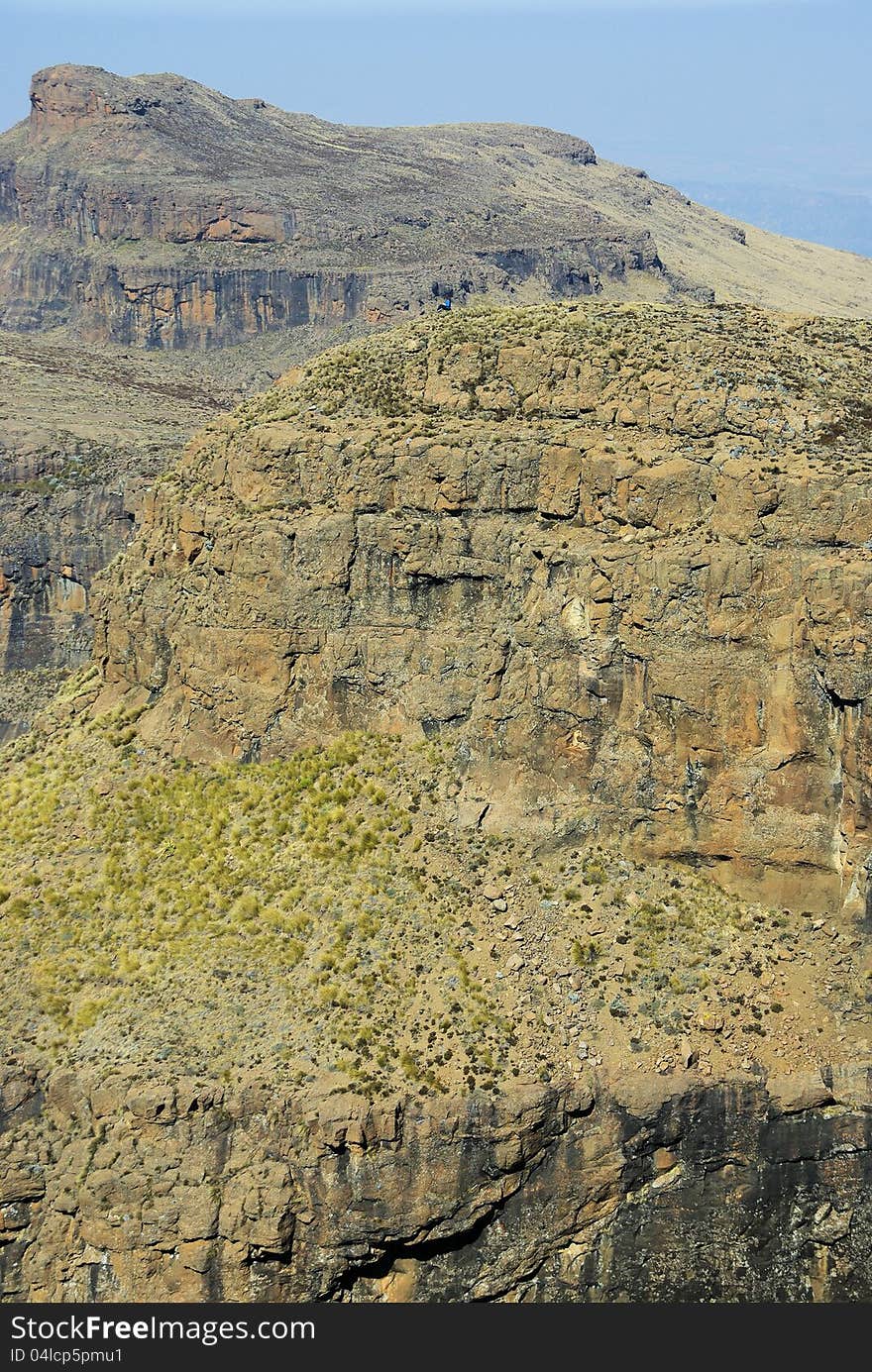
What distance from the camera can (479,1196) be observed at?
52438 millimetres

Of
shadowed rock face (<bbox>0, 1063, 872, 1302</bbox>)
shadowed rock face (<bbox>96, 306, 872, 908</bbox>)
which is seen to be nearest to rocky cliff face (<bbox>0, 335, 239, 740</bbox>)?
shadowed rock face (<bbox>96, 306, 872, 908</bbox>)

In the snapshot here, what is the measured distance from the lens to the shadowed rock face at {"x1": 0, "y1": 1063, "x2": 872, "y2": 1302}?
52.2m

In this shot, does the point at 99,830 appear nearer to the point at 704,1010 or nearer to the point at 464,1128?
the point at 464,1128

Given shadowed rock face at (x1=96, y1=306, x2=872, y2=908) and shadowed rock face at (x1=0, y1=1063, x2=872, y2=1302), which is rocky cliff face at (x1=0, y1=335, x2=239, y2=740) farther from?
shadowed rock face at (x1=0, y1=1063, x2=872, y2=1302)

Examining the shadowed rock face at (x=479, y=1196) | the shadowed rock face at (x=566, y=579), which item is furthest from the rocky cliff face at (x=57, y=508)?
the shadowed rock face at (x=479, y=1196)

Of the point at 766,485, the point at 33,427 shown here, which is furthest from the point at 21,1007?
the point at 33,427

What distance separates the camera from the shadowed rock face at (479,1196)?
52219 mm

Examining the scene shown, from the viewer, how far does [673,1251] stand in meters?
53.4

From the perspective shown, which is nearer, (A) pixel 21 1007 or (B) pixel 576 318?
(A) pixel 21 1007

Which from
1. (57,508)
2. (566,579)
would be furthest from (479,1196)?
(57,508)

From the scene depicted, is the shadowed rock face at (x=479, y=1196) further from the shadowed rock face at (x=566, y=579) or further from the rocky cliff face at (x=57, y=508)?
the rocky cliff face at (x=57, y=508)

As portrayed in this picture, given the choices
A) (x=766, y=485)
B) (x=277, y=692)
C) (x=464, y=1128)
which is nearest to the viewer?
(x=464, y=1128)

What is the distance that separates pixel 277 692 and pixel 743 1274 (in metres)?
23.7

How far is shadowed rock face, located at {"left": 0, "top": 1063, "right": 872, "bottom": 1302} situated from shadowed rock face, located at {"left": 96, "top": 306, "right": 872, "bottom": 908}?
8.03 metres
